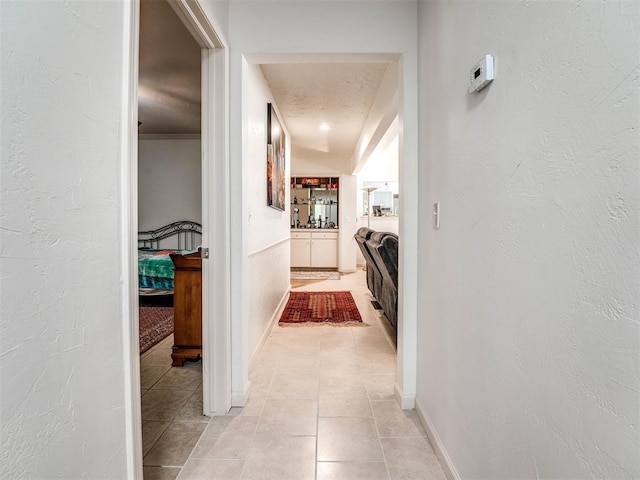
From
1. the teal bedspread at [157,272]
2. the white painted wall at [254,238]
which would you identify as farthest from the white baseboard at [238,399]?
the teal bedspread at [157,272]

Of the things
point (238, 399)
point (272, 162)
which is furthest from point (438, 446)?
point (272, 162)

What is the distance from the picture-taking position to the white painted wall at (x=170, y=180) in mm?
5660

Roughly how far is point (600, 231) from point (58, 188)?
1057 mm

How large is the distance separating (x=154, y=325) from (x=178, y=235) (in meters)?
2.37

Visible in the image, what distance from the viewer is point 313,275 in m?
6.98

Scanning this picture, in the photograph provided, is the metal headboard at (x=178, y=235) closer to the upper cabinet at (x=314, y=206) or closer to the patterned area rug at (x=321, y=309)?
the patterned area rug at (x=321, y=309)

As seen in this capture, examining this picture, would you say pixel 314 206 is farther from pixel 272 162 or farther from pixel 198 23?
pixel 198 23

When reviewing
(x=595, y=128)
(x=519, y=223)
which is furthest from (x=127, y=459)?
(x=595, y=128)

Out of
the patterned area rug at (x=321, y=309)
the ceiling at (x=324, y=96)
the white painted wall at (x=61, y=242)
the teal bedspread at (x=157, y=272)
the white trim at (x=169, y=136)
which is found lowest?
the patterned area rug at (x=321, y=309)

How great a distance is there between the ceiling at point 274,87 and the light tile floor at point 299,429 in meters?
2.04

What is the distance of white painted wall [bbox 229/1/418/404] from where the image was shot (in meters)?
1.94

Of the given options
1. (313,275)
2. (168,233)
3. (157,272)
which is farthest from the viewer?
(313,275)

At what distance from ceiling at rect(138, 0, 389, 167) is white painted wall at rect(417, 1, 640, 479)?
1.30m

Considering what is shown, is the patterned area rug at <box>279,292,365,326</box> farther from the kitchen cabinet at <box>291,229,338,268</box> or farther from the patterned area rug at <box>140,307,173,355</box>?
the kitchen cabinet at <box>291,229,338,268</box>
